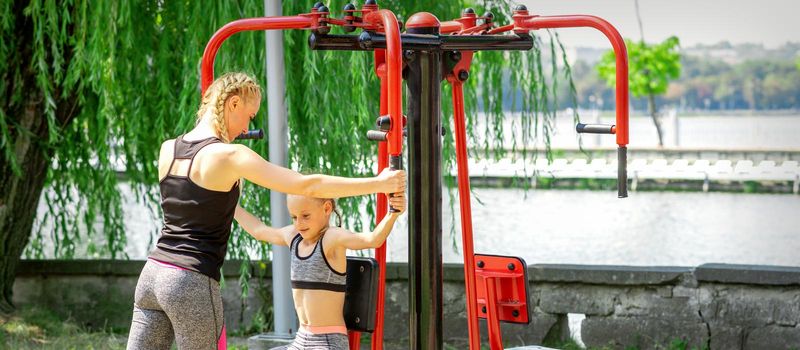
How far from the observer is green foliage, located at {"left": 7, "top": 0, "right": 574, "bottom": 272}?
4.68 m

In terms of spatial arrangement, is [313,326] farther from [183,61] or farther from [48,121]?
[48,121]

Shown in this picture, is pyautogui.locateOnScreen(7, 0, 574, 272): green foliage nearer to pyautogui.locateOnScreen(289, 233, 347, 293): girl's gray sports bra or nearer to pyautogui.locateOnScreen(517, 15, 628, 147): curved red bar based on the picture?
pyautogui.locateOnScreen(289, 233, 347, 293): girl's gray sports bra

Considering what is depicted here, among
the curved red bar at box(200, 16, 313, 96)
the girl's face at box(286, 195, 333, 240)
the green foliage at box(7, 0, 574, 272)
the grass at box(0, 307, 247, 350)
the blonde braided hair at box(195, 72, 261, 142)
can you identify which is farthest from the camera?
the grass at box(0, 307, 247, 350)

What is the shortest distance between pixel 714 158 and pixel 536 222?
8.72 m

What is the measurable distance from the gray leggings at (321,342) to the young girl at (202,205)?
438 mm

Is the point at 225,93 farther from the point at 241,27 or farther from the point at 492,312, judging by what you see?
the point at 492,312

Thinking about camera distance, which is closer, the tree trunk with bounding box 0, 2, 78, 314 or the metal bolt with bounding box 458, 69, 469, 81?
the metal bolt with bounding box 458, 69, 469, 81

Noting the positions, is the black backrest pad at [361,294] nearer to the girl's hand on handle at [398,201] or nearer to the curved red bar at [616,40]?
the girl's hand on handle at [398,201]

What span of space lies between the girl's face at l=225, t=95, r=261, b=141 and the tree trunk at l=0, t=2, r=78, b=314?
269cm

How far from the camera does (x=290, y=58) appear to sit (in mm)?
4773

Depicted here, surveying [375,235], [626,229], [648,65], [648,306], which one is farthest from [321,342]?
[648,65]

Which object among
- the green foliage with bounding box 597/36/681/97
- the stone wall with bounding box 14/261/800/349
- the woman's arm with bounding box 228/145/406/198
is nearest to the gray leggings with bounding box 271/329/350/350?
the woman's arm with bounding box 228/145/406/198

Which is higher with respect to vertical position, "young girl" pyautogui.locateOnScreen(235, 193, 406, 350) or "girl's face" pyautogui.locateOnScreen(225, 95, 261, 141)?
"girl's face" pyautogui.locateOnScreen(225, 95, 261, 141)

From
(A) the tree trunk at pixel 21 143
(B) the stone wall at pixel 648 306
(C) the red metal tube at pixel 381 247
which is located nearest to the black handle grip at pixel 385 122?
(C) the red metal tube at pixel 381 247
